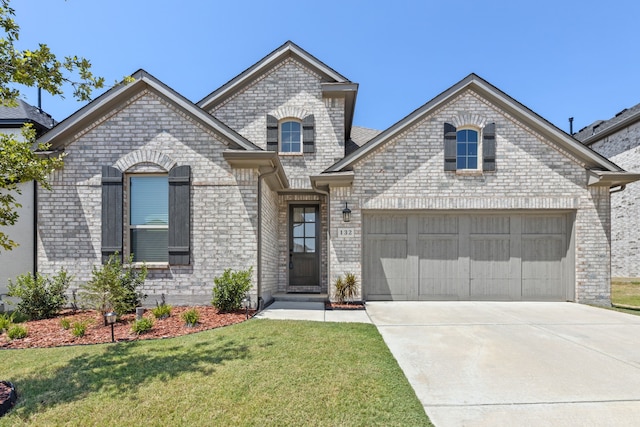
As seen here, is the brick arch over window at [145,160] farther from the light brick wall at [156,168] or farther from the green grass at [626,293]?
the green grass at [626,293]

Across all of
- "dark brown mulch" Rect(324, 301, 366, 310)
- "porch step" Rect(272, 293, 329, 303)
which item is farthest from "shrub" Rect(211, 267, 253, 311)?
"dark brown mulch" Rect(324, 301, 366, 310)

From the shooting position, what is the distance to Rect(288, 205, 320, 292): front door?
1037 centimetres

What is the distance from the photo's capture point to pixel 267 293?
861 centimetres

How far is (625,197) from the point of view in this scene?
17.0 meters

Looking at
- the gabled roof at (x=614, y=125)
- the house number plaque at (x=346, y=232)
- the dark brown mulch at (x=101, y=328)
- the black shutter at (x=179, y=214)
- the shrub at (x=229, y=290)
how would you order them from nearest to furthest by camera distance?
the dark brown mulch at (x=101, y=328), the shrub at (x=229, y=290), the black shutter at (x=179, y=214), the house number plaque at (x=346, y=232), the gabled roof at (x=614, y=125)

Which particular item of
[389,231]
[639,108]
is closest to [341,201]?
[389,231]

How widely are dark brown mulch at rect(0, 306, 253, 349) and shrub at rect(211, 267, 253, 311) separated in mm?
178

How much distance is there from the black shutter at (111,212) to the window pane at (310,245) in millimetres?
4858

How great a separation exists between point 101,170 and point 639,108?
879 inches

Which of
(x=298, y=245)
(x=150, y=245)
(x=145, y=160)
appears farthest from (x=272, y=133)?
(x=150, y=245)

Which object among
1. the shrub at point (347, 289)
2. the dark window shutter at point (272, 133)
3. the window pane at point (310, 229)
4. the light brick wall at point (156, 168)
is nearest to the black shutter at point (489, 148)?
the shrub at point (347, 289)

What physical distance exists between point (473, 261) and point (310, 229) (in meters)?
4.56

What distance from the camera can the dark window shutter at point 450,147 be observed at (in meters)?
9.01

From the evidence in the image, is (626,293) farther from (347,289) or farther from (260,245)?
(260,245)
